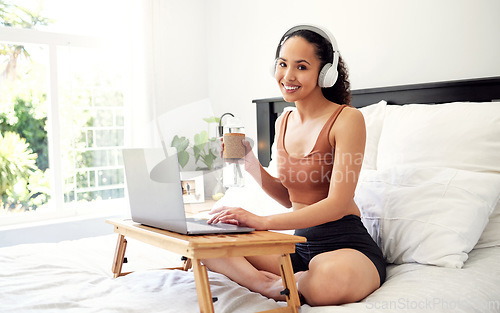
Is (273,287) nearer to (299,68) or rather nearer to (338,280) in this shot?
(338,280)

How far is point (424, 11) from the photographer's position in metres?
2.27

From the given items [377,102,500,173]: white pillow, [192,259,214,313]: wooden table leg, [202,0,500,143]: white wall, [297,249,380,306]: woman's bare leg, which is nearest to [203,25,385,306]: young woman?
[297,249,380,306]: woman's bare leg

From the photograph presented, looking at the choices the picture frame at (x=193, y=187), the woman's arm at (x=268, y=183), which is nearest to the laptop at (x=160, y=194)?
the picture frame at (x=193, y=187)

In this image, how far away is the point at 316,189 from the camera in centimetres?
157

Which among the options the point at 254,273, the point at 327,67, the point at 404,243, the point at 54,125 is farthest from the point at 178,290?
the point at 54,125

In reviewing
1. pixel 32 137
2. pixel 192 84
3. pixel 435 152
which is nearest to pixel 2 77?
pixel 32 137

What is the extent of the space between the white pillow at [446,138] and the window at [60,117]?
2.21 m

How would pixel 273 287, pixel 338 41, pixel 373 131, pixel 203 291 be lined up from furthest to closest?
pixel 338 41, pixel 373 131, pixel 273 287, pixel 203 291

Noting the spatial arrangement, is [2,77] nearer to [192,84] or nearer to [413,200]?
[192,84]

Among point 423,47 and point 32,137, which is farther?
point 32,137

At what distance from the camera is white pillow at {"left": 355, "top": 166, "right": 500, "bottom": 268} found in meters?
1.49

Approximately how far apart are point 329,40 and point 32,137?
7.76 feet

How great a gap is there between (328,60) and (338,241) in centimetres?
59

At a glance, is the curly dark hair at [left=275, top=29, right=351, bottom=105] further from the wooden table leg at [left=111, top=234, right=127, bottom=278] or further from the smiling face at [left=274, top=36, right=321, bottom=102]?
the wooden table leg at [left=111, top=234, right=127, bottom=278]
